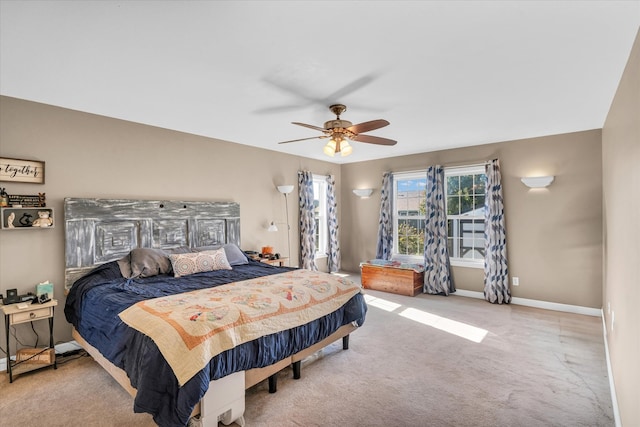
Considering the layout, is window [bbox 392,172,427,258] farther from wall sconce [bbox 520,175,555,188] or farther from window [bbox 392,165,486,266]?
wall sconce [bbox 520,175,555,188]

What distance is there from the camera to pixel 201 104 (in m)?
3.25

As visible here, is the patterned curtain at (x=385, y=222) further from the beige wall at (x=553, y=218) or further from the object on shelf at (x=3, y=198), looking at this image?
the object on shelf at (x=3, y=198)

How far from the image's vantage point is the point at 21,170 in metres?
3.07

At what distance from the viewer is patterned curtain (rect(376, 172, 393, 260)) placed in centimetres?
618

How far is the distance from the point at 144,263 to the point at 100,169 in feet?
3.88

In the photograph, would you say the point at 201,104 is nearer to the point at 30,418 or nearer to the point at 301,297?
the point at 301,297

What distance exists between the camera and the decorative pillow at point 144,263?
3.39m

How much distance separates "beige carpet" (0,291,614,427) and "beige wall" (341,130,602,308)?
85 centimetres

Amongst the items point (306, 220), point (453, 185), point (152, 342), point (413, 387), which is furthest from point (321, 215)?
point (152, 342)

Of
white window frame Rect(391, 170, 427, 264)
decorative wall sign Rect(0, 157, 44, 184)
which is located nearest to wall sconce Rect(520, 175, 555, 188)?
white window frame Rect(391, 170, 427, 264)

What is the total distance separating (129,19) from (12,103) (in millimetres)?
2168

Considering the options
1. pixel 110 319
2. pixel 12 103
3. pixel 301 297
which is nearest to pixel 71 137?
pixel 12 103

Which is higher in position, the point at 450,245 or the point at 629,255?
the point at 629,255

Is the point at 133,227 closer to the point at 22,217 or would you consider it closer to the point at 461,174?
the point at 22,217
